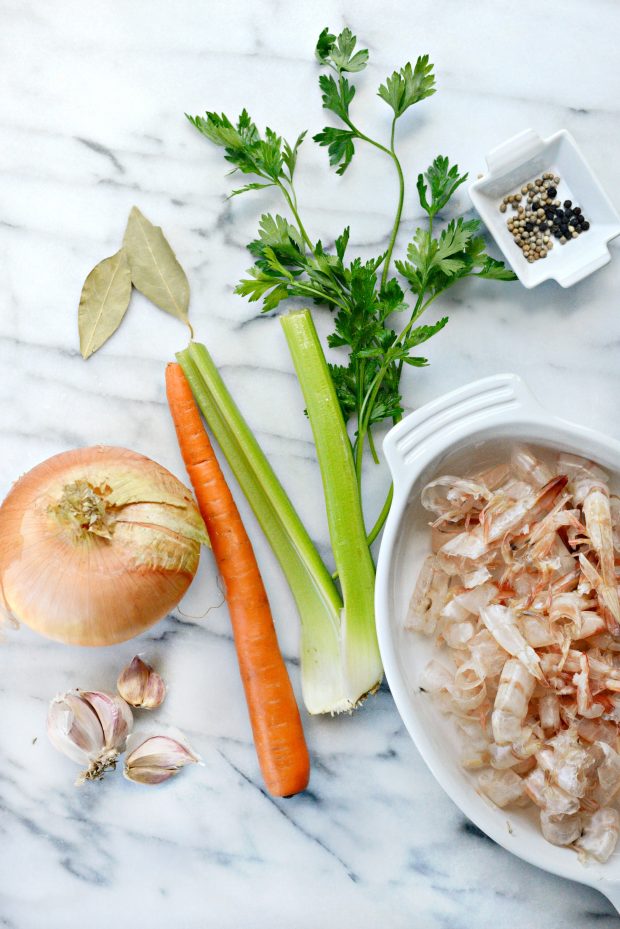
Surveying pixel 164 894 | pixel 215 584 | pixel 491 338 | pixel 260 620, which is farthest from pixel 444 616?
pixel 164 894

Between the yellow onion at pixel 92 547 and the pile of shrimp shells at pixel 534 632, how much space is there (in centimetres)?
49

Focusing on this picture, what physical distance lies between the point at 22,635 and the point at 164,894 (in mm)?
608

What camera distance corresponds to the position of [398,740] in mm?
1622

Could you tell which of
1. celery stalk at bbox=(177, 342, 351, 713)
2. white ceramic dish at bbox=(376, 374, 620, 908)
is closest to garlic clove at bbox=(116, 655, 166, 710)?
celery stalk at bbox=(177, 342, 351, 713)

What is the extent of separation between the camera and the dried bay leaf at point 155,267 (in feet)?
5.38

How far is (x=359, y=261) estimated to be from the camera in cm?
154

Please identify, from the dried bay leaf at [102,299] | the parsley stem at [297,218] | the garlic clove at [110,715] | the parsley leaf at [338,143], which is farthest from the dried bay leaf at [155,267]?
the garlic clove at [110,715]

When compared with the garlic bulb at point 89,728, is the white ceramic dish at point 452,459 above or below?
above

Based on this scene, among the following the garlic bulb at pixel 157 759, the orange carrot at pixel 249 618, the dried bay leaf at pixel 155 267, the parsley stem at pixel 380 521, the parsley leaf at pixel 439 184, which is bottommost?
the garlic bulb at pixel 157 759

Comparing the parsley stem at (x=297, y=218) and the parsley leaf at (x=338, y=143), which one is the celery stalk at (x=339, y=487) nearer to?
the parsley stem at (x=297, y=218)

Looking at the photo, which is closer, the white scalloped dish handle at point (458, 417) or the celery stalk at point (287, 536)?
the white scalloped dish handle at point (458, 417)

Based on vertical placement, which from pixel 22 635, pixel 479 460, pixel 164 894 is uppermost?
pixel 479 460

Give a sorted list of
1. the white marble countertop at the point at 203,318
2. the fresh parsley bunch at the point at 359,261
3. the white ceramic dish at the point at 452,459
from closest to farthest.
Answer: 1. the white ceramic dish at the point at 452,459
2. the fresh parsley bunch at the point at 359,261
3. the white marble countertop at the point at 203,318

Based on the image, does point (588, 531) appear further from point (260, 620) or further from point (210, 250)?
point (210, 250)
